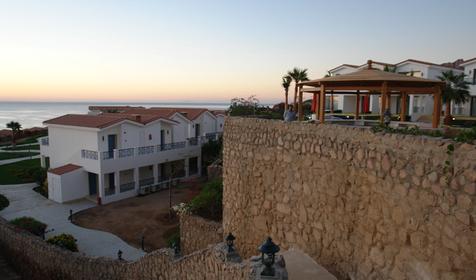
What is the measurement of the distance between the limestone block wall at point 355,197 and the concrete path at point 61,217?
26.4 feet

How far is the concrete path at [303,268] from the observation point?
22.2 feet

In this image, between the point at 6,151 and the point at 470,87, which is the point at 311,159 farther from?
the point at 6,151

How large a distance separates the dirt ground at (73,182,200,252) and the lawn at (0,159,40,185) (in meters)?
10.9

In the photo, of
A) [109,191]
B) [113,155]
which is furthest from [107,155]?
[109,191]

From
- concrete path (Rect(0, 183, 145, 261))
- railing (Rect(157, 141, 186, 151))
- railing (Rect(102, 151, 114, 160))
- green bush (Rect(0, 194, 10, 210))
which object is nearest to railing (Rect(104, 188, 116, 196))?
concrete path (Rect(0, 183, 145, 261))

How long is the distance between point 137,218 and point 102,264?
7.36 metres

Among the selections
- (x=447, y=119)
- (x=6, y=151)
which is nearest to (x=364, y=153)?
(x=447, y=119)

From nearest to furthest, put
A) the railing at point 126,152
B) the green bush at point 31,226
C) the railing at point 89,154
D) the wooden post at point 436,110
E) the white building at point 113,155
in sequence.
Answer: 1. the wooden post at point 436,110
2. the green bush at point 31,226
3. the railing at point 89,154
4. the white building at point 113,155
5. the railing at point 126,152

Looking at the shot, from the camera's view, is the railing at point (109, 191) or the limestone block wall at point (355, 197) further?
the railing at point (109, 191)

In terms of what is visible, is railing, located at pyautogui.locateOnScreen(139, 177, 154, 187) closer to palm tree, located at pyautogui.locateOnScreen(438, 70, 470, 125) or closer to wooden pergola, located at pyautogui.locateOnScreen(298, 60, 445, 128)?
wooden pergola, located at pyautogui.locateOnScreen(298, 60, 445, 128)

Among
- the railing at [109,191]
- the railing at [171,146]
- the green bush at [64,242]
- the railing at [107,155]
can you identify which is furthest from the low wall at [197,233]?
the railing at [171,146]

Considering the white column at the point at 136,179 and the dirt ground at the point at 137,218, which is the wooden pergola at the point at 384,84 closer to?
the dirt ground at the point at 137,218

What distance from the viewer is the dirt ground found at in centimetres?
1758

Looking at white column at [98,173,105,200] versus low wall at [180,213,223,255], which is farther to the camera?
white column at [98,173,105,200]
